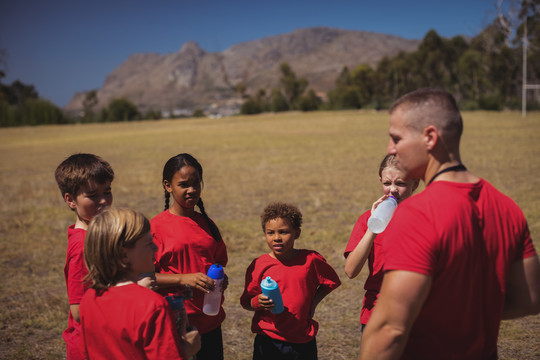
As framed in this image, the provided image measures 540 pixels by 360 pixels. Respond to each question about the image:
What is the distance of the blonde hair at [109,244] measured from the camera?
1850mm

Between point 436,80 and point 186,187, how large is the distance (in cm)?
7771

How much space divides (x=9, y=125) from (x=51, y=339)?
67.8 metres

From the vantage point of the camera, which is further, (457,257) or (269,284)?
(269,284)

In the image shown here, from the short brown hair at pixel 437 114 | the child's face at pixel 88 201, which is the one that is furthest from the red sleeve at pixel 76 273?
the short brown hair at pixel 437 114

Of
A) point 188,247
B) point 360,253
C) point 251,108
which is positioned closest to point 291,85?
point 251,108

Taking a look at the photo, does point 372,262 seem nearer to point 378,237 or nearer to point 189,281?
point 378,237

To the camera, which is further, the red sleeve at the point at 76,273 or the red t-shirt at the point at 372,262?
the red t-shirt at the point at 372,262

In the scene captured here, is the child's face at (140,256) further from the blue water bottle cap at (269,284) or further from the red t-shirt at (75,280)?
the blue water bottle cap at (269,284)

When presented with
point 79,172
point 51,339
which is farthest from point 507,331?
point 51,339

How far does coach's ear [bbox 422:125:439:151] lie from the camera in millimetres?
1617

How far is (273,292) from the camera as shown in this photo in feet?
8.77

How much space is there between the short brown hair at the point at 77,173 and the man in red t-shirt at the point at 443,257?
191cm

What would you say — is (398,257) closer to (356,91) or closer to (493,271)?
(493,271)

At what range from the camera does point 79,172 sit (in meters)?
2.68
